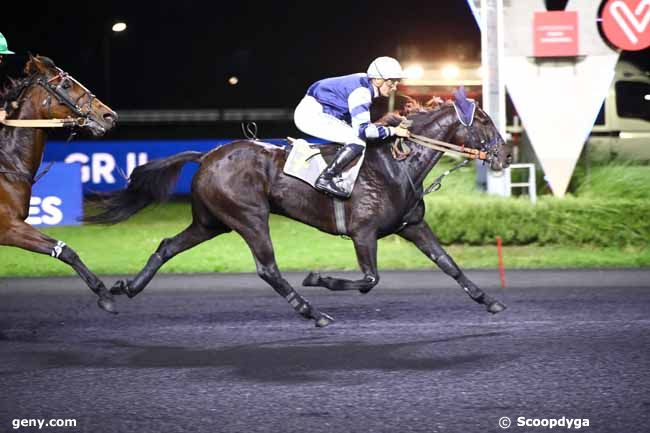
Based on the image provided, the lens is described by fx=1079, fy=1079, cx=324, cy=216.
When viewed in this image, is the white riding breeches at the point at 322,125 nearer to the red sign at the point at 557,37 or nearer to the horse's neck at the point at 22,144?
the horse's neck at the point at 22,144

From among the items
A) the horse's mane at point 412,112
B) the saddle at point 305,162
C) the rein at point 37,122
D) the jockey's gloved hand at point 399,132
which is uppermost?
the rein at point 37,122

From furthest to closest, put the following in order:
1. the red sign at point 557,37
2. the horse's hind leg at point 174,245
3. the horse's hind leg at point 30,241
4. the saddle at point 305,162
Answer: the red sign at point 557,37, the horse's hind leg at point 174,245, the saddle at point 305,162, the horse's hind leg at point 30,241

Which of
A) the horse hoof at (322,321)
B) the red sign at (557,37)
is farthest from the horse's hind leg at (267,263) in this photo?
the red sign at (557,37)

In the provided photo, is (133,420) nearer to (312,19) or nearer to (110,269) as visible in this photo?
(110,269)

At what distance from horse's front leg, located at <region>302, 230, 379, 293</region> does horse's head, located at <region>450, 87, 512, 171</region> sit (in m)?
1.20

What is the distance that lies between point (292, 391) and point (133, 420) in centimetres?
112

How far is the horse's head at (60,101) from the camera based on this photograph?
903 cm

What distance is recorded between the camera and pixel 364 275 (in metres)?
8.70

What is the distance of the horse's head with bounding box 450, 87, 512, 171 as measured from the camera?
916 centimetres

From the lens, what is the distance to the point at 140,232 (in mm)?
16969

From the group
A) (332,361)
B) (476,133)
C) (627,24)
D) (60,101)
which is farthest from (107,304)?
(627,24)

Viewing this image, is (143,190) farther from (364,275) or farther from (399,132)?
(399,132)

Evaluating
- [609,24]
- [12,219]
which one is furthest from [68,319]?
[609,24]

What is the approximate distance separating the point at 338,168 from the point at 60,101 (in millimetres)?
2402
